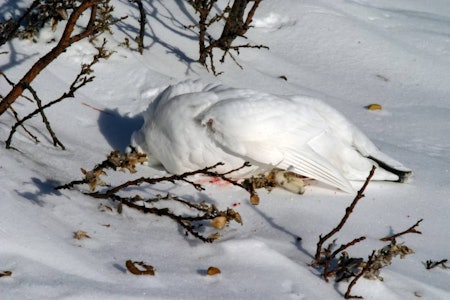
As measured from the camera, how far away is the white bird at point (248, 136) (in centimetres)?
274

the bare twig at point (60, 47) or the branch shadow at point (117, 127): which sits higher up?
the bare twig at point (60, 47)

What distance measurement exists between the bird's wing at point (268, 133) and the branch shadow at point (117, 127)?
670 mm

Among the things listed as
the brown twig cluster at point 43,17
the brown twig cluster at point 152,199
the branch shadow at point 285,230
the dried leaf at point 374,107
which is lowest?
the dried leaf at point 374,107

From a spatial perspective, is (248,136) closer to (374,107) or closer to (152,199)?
(152,199)

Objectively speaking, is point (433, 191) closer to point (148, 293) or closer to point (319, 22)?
point (148, 293)

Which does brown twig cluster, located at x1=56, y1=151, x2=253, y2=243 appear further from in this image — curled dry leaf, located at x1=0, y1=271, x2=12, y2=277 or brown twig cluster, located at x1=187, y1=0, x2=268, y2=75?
brown twig cluster, located at x1=187, y1=0, x2=268, y2=75

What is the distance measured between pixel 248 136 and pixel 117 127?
3.35ft

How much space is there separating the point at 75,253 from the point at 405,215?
162cm

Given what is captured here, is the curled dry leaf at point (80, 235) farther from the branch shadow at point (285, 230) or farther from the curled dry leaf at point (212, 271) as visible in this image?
the branch shadow at point (285, 230)

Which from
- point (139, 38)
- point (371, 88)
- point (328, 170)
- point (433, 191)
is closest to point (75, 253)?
point (328, 170)

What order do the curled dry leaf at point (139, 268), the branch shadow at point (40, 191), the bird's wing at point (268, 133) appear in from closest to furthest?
the curled dry leaf at point (139, 268), the branch shadow at point (40, 191), the bird's wing at point (268, 133)

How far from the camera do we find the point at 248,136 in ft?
8.89

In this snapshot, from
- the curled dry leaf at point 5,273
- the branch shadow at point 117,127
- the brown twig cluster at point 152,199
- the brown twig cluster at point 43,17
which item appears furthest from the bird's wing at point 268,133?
the brown twig cluster at point 43,17

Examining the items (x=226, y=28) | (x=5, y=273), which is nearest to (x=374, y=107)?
(x=226, y=28)
